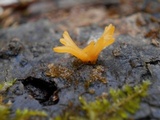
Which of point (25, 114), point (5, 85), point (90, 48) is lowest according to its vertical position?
point (5, 85)

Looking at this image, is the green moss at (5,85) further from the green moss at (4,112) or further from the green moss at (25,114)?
the green moss at (25,114)

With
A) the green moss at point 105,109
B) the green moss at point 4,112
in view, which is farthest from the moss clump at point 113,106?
the green moss at point 4,112

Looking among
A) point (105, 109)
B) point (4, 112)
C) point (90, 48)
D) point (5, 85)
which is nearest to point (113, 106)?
point (105, 109)

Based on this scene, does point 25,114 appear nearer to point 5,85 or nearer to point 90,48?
point 5,85

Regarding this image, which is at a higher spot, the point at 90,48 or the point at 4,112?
the point at 90,48

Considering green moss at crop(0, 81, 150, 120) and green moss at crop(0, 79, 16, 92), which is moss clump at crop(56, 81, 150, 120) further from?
green moss at crop(0, 79, 16, 92)

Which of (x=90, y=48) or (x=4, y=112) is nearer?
(x=4, y=112)
